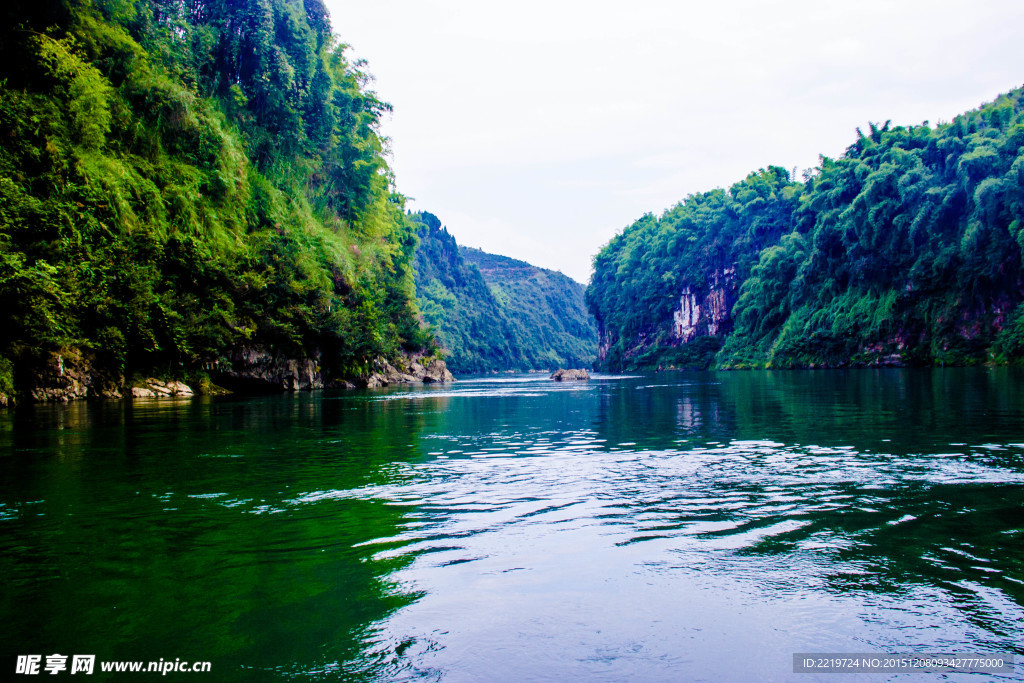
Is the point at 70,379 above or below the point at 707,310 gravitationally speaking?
below

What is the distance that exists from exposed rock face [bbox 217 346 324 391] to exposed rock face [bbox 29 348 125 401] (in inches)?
278

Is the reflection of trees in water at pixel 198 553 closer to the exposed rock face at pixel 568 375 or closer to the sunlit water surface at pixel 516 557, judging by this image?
the sunlit water surface at pixel 516 557

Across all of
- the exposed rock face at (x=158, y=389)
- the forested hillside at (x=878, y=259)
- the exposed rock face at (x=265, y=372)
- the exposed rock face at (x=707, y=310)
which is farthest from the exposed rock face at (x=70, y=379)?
the exposed rock face at (x=707, y=310)

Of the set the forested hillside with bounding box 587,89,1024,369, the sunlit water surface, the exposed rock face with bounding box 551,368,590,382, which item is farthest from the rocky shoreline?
the forested hillside with bounding box 587,89,1024,369

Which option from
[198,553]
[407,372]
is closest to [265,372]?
[407,372]

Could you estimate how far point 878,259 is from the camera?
2429 inches

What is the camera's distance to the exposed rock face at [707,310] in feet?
334

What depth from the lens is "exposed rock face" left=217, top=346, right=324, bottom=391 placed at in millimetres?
33469

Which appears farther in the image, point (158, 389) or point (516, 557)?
point (158, 389)

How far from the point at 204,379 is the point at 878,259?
5746 cm

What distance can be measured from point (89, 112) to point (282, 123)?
1909 cm

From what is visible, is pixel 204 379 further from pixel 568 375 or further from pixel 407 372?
pixel 568 375

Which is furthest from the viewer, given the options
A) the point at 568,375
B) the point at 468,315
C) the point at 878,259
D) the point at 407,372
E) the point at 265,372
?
the point at 468,315

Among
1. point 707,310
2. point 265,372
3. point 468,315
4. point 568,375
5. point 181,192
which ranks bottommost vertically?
point 568,375
